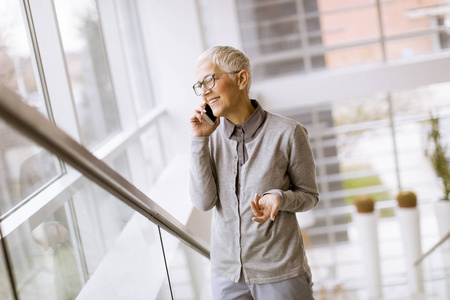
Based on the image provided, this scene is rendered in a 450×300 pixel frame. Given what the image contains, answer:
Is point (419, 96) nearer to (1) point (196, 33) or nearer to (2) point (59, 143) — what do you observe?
(1) point (196, 33)

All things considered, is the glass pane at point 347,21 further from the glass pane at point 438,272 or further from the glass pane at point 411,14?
the glass pane at point 438,272

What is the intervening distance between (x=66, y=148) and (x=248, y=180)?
0.82 m

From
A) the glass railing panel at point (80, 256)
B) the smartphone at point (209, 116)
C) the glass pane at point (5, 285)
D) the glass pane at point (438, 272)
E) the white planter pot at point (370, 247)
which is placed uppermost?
the smartphone at point (209, 116)

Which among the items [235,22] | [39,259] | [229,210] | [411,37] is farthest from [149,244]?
[411,37]

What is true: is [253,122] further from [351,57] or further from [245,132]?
[351,57]

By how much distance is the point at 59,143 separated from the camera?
1.06 metres

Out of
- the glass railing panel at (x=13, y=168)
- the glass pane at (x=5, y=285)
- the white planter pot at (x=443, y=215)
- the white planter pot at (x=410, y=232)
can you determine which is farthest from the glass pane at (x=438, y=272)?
the glass pane at (x=5, y=285)

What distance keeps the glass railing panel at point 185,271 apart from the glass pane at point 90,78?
243 centimetres

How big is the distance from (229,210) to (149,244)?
0.28m

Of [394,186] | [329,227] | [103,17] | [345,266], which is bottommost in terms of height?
[345,266]

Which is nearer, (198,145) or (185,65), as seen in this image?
(198,145)

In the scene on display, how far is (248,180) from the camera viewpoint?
1808 mm

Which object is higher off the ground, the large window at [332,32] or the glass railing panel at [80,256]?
the large window at [332,32]

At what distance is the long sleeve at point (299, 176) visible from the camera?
1736 millimetres
